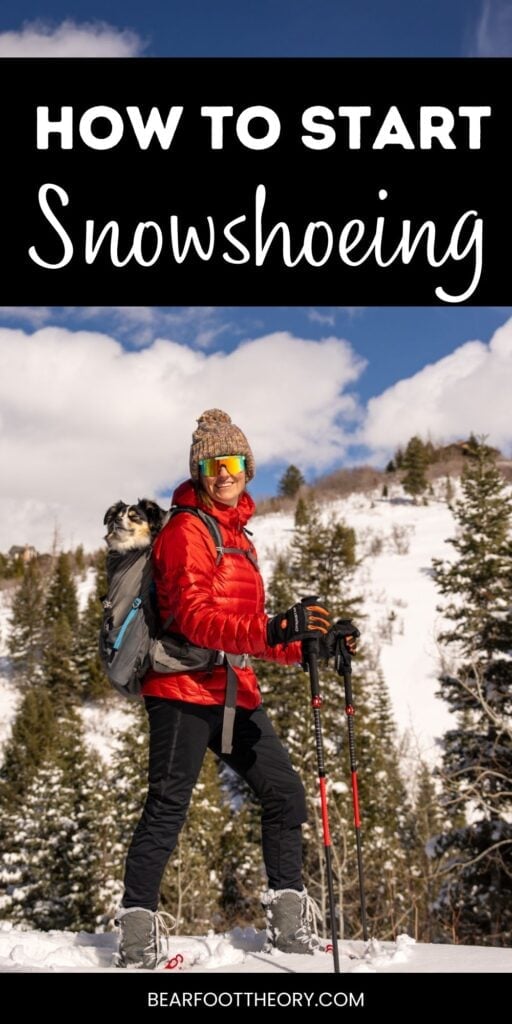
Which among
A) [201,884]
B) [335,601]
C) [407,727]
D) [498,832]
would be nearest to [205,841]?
[201,884]

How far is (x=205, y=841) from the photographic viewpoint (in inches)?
910

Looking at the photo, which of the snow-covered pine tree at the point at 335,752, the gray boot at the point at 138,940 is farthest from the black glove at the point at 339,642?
the snow-covered pine tree at the point at 335,752

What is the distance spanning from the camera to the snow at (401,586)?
36.8 meters

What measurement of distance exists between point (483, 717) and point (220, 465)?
14018mm

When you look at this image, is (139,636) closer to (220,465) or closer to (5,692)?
(220,465)

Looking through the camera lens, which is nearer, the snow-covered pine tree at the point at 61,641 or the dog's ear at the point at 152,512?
the dog's ear at the point at 152,512

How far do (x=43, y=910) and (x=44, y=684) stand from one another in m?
22.6

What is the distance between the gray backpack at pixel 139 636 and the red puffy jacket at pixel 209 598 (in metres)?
0.05

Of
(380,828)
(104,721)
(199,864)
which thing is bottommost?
(199,864)

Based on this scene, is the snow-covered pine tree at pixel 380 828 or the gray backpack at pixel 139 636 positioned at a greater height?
the gray backpack at pixel 139 636

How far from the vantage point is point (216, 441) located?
4.01m

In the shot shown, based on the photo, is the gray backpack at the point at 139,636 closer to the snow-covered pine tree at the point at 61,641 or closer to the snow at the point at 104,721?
the snow at the point at 104,721

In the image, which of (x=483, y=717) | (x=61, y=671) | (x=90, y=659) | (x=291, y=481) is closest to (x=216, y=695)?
(x=483, y=717)
